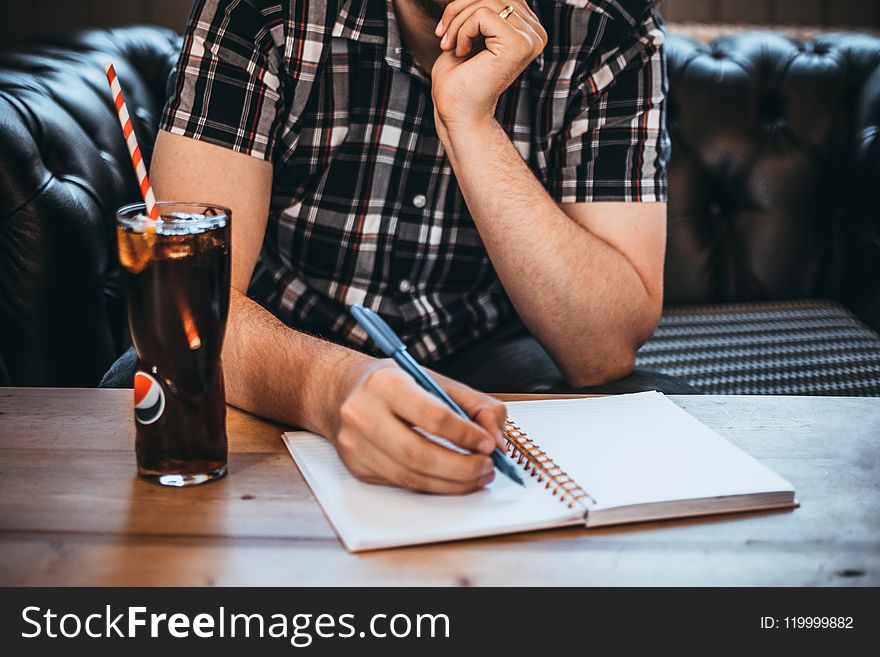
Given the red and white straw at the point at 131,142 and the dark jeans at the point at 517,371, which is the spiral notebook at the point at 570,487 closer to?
the red and white straw at the point at 131,142

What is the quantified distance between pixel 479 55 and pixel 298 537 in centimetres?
76

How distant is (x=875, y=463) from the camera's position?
822 mm

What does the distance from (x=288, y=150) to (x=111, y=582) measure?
82 cm

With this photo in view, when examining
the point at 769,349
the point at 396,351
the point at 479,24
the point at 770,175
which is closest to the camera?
the point at 396,351

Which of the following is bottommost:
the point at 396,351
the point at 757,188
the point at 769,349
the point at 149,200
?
the point at 769,349

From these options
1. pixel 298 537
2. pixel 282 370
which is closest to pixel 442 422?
pixel 298 537

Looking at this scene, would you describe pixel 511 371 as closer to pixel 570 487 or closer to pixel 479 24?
pixel 479 24

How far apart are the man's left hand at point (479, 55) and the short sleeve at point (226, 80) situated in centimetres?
23

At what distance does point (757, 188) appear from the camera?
2055 millimetres

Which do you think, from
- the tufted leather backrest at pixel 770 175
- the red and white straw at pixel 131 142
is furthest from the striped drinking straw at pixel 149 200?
the tufted leather backrest at pixel 770 175

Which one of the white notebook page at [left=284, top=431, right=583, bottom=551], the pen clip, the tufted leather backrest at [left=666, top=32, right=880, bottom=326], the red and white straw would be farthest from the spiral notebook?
the tufted leather backrest at [left=666, top=32, right=880, bottom=326]

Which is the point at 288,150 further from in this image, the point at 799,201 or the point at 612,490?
the point at 799,201

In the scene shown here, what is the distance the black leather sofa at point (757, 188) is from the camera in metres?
1.69

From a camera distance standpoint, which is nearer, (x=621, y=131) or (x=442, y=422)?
(x=442, y=422)
